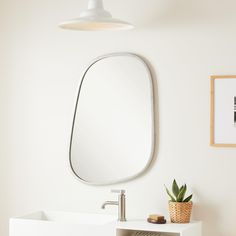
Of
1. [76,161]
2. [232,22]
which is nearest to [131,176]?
[76,161]

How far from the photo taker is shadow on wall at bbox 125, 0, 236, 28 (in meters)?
3.50

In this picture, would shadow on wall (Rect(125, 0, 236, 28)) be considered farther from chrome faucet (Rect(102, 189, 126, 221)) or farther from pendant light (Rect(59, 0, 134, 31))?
chrome faucet (Rect(102, 189, 126, 221))

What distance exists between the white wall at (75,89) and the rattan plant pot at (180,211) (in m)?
0.11

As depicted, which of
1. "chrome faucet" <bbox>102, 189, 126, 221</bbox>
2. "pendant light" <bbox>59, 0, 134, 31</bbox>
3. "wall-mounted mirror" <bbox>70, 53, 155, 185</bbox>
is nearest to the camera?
"pendant light" <bbox>59, 0, 134, 31</bbox>

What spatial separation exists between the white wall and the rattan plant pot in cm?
11

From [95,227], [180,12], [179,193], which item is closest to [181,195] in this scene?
[179,193]

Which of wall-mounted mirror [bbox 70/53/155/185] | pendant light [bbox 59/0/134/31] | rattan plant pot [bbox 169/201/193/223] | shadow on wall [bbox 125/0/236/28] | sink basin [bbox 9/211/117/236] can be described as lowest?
sink basin [bbox 9/211/117/236]

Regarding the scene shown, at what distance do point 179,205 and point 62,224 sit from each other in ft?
2.16

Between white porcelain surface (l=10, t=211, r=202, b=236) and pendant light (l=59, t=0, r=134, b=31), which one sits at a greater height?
pendant light (l=59, t=0, r=134, b=31)

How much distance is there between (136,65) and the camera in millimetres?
3670

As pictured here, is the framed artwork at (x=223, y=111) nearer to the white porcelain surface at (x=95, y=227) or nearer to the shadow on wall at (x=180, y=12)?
the shadow on wall at (x=180, y=12)

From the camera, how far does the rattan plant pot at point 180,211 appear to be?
341cm

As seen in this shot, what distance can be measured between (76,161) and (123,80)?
58 cm

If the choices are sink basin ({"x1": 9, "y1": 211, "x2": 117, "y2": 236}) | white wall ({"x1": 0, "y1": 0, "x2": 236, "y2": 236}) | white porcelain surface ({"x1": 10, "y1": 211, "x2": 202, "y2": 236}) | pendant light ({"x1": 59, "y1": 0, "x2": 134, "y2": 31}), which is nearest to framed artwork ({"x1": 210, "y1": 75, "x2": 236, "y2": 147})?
white wall ({"x1": 0, "y1": 0, "x2": 236, "y2": 236})
